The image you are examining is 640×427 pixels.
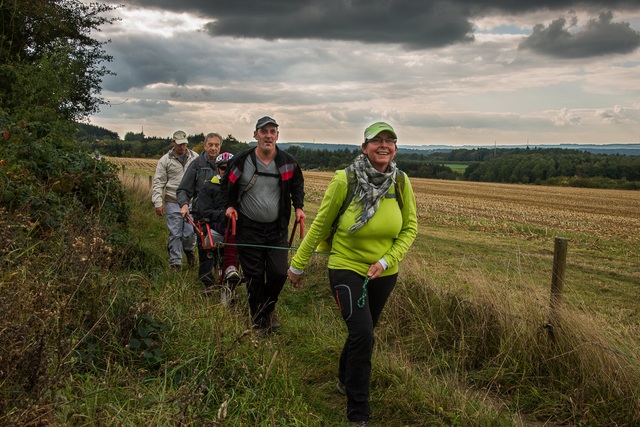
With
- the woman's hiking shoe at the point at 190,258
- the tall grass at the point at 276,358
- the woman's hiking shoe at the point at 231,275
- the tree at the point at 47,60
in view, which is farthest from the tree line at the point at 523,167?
the tall grass at the point at 276,358

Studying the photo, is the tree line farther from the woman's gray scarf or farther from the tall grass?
the woman's gray scarf

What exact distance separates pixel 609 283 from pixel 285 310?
6.84m

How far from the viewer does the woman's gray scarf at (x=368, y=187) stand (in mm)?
4066

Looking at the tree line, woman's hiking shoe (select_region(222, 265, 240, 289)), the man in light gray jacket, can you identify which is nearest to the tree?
the man in light gray jacket

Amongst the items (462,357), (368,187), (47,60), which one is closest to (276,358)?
(368,187)

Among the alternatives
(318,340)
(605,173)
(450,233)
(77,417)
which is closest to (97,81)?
(450,233)

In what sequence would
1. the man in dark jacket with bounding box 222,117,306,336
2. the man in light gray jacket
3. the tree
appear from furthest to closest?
the tree < the man in light gray jacket < the man in dark jacket with bounding box 222,117,306,336

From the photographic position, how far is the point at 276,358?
13.9ft

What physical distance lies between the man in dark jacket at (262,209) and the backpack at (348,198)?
4.46ft

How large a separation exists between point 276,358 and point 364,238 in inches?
43.4

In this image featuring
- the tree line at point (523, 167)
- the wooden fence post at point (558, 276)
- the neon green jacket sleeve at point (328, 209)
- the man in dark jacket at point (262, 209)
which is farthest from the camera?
the tree line at point (523, 167)

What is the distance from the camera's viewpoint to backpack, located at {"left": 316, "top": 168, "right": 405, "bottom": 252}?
4.20 m

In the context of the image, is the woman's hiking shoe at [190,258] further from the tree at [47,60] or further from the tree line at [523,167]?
the tree line at [523,167]

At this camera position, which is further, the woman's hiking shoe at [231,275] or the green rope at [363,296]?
the woman's hiking shoe at [231,275]
